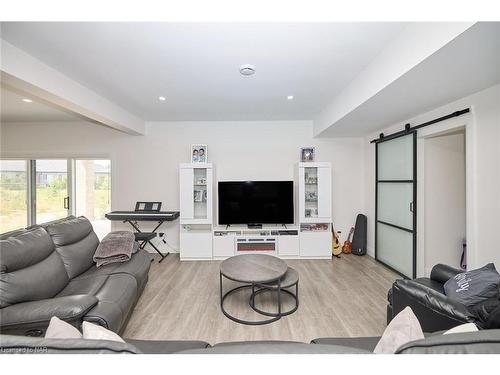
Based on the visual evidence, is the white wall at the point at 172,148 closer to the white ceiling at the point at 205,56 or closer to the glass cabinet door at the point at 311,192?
the glass cabinet door at the point at 311,192

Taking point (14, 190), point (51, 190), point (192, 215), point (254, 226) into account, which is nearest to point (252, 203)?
point (254, 226)

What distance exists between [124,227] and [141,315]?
255cm

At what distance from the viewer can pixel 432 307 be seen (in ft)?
4.72

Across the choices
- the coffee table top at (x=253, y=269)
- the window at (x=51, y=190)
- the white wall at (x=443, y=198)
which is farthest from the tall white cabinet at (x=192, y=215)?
the white wall at (x=443, y=198)

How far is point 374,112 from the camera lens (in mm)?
2781

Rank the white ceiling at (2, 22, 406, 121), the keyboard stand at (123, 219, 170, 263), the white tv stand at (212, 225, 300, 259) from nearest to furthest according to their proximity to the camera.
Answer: the white ceiling at (2, 22, 406, 121) → the keyboard stand at (123, 219, 170, 263) → the white tv stand at (212, 225, 300, 259)

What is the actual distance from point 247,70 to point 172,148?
261cm

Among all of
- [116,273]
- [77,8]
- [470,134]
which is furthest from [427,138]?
[116,273]

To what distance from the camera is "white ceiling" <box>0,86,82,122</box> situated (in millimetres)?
3162

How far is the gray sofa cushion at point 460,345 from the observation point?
2.35ft

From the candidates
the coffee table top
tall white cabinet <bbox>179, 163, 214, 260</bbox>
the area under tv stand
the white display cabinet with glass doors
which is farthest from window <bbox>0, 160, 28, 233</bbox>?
the white display cabinet with glass doors

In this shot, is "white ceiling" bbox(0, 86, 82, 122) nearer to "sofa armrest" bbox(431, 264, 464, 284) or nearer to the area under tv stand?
the area under tv stand

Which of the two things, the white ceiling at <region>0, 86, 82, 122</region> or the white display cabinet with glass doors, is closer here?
the white ceiling at <region>0, 86, 82, 122</region>

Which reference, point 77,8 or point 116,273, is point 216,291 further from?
point 77,8
